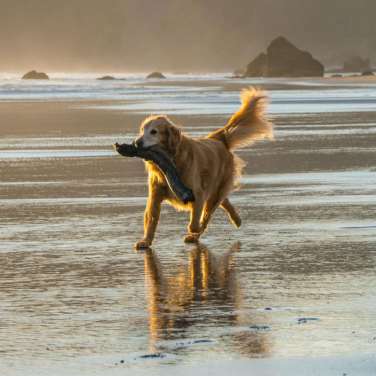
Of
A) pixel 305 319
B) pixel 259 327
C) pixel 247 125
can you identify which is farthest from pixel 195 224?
pixel 259 327

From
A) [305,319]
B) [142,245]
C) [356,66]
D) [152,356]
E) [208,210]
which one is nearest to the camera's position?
[152,356]

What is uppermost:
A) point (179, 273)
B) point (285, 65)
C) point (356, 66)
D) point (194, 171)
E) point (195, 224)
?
point (194, 171)

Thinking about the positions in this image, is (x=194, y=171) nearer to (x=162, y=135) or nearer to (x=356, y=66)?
(x=162, y=135)

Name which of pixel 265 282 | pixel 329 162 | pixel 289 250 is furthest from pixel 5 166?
pixel 265 282

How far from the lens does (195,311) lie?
7105mm

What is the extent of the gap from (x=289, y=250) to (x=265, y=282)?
132 cm

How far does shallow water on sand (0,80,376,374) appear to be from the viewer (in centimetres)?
629

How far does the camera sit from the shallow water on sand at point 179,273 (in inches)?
247

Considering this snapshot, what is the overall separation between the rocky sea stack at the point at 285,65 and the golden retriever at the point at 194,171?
8539 cm

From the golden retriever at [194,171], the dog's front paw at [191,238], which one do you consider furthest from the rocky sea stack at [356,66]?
the dog's front paw at [191,238]

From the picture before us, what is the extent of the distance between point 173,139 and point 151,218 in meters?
0.67

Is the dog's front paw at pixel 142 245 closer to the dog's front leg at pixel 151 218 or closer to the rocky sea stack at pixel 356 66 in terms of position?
the dog's front leg at pixel 151 218

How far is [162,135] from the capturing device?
10.1 m

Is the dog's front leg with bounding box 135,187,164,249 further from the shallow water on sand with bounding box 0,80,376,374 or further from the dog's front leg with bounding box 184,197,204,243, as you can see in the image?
the dog's front leg with bounding box 184,197,204,243
